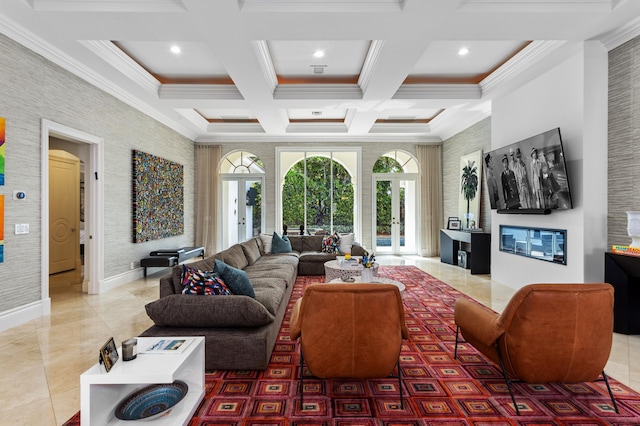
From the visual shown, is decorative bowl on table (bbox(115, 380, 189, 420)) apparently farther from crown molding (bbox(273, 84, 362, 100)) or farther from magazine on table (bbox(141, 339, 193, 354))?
crown molding (bbox(273, 84, 362, 100))

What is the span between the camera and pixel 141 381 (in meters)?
1.55

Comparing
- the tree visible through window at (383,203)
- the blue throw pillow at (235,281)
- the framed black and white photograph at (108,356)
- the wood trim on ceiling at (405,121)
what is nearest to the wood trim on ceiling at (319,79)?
the wood trim on ceiling at (405,121)

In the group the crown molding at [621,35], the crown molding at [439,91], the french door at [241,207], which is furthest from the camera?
the french door at [241,207]

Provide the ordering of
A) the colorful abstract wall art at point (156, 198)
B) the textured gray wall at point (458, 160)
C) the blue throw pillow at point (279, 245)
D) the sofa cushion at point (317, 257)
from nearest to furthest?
the colorful abstract wall art at point (156, 198)
the sofa cushion at point (317, 257)
the blue throw pillow at point (279, 245)
the textured gray wall at point (458, 160)

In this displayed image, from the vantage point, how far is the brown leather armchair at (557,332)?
1.90 meters

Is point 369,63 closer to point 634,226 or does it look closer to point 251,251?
point 251,251

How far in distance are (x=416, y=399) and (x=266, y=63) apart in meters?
4.27

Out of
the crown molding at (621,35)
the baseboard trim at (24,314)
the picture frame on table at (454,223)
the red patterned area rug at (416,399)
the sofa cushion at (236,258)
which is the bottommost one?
the red patterned area rug at (416,399)

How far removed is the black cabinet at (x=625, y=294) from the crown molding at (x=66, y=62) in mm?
6691

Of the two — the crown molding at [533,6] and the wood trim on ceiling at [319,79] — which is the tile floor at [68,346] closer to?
the crown molding at [533,6]

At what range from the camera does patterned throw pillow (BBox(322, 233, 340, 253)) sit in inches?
250

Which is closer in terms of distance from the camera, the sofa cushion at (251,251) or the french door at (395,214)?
the sofa cushion at (251,251)

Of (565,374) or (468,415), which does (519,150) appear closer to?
(565,374)

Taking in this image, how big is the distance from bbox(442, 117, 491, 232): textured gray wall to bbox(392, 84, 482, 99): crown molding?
1292 mm
